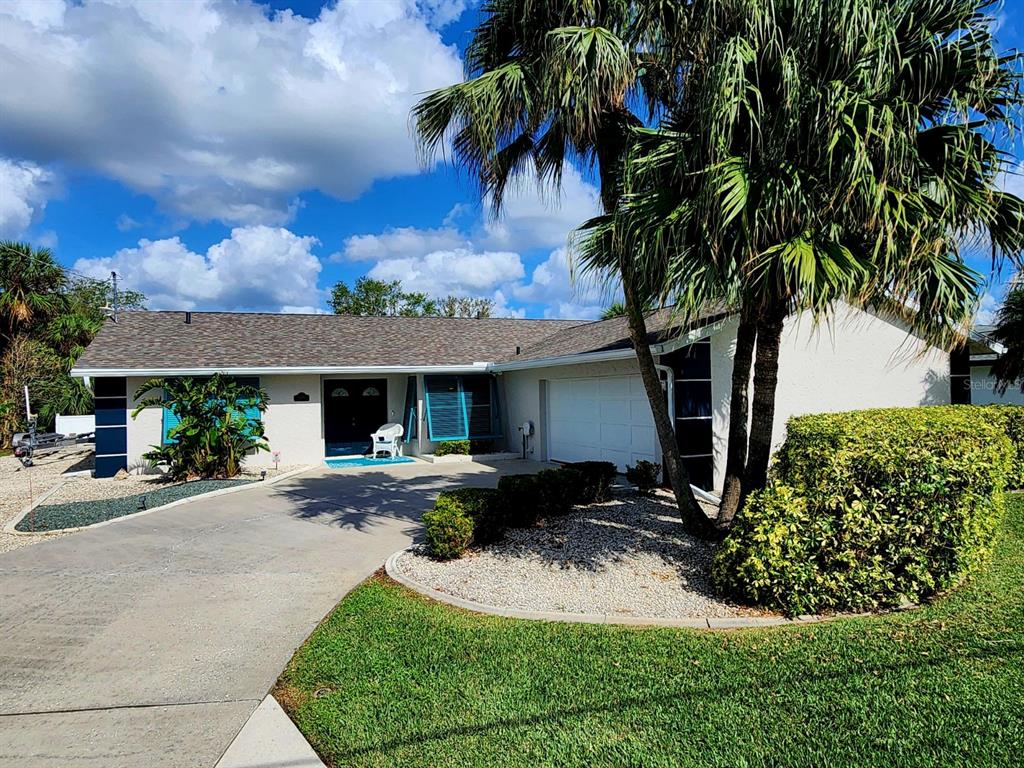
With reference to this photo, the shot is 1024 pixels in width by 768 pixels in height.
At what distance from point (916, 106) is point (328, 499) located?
10.8 metres

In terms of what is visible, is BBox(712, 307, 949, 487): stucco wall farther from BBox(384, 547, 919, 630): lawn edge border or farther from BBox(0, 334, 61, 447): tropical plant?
BBox(0, 334, 61, 447): tropical plant

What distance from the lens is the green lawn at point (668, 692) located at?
343 centimetres

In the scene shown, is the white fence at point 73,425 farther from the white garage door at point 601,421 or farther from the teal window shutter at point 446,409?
the white garage door at point 601,421

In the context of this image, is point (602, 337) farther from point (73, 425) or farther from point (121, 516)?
point (73, 425)

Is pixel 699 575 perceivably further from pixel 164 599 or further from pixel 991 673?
pixel 164 599

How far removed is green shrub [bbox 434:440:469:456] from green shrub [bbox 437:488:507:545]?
10.0m

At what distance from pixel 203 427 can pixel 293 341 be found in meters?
5.49

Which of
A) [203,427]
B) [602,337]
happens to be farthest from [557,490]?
[203,427]

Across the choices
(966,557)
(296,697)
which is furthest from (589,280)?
(296,697)

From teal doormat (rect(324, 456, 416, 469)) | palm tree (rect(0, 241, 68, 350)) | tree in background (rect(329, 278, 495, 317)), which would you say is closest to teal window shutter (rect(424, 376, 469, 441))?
teal doormat (rect(324, 456, 416, 469))

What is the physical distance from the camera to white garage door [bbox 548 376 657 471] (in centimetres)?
1294

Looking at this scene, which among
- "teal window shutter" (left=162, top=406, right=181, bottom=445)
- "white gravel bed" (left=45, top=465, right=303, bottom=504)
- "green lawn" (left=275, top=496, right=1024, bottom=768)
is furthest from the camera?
"teal window shutter" (left=162, top=406, right=181, bottom=445)

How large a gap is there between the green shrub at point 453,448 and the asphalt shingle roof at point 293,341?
7.93 ft

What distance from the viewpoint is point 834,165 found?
17.0 ft
